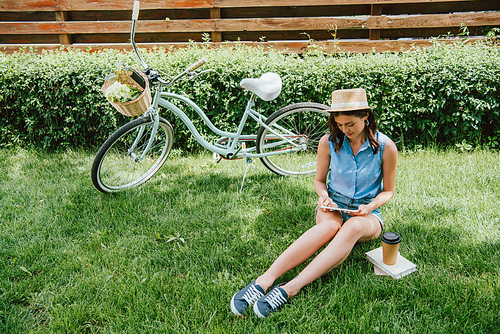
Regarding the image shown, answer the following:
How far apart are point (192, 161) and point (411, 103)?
279 cm

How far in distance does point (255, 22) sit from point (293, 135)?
3.46 m

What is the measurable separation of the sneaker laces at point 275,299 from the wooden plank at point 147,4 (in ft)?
17.9

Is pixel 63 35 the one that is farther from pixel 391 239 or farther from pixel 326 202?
pixel 391 239

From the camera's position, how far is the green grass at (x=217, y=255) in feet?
6.31

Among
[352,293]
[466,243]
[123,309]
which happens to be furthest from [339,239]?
[123,309]

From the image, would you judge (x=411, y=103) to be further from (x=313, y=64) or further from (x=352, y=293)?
(x=352, y=293)

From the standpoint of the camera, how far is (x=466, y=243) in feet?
8.13

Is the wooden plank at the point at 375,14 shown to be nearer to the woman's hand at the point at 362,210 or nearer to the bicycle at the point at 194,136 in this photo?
the bicycle at the point at 194,136

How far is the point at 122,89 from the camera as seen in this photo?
2.69 m

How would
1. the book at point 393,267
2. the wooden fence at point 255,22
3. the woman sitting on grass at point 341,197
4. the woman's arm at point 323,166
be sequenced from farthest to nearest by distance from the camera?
the wooden fence at point 255,22 < the woman's arm at point 323,166 < the book at point 393,267 < the woman sitting on grass at point 341,197

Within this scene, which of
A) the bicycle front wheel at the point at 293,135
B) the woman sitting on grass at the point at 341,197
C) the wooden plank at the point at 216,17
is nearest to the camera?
the woman sitting on grass at the point at 341,197

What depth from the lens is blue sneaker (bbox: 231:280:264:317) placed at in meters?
1.95

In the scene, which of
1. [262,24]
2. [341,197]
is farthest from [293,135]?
[262,24]

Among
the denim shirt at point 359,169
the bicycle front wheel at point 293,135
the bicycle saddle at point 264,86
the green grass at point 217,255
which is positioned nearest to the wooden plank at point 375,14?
A: the bicycle front wheel at point 293,135
